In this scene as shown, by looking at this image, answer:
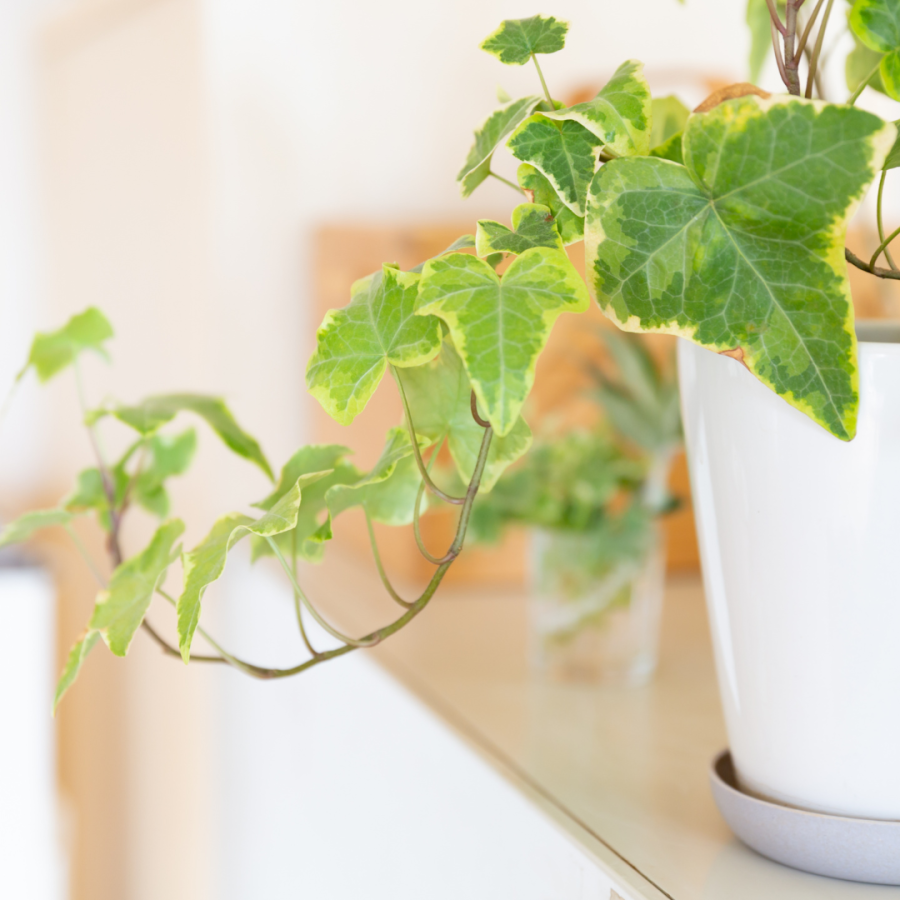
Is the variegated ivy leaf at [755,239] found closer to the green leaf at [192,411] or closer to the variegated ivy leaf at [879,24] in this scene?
the variegated ivy leaf at [879,24]

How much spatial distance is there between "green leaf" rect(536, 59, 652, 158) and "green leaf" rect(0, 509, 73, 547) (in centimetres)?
30

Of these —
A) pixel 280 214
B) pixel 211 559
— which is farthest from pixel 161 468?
pixel 280 214

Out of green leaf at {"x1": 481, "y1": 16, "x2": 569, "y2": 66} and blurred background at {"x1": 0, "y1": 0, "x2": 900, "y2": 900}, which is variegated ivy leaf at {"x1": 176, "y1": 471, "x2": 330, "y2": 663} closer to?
green leaf at {"x1": 481, "y1": 16, "x2": 569, "y2": 66}

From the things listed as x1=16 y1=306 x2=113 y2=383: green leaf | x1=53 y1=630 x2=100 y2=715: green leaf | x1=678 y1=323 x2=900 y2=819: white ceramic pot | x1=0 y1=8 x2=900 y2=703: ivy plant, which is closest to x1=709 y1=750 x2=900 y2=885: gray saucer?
x1=678 y1=323 x2=900 y2=819: white ceramic pot

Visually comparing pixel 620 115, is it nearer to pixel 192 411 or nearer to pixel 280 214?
pixel 192 411

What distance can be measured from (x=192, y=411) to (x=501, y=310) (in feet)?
0.76

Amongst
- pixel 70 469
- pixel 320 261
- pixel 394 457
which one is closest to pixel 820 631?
pixel 394 457

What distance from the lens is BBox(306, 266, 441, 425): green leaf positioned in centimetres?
33

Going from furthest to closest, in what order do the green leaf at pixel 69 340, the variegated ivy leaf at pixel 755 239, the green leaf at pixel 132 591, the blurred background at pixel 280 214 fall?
the blurred background at pixel 280 214, the green leaf at pixel 69 340, the green leaf at pixel 132 591, the variegated ivy leaf at pixel 755 239

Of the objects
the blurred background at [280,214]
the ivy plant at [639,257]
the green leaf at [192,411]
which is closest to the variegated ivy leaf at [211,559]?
the ivy plant at [639,257]

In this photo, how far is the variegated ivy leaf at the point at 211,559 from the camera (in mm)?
332

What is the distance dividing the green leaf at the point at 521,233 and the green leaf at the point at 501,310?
16 mm

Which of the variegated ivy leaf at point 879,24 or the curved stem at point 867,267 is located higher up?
the variegated ivy leaf at point 879,24

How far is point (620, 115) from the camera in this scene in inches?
12.5
